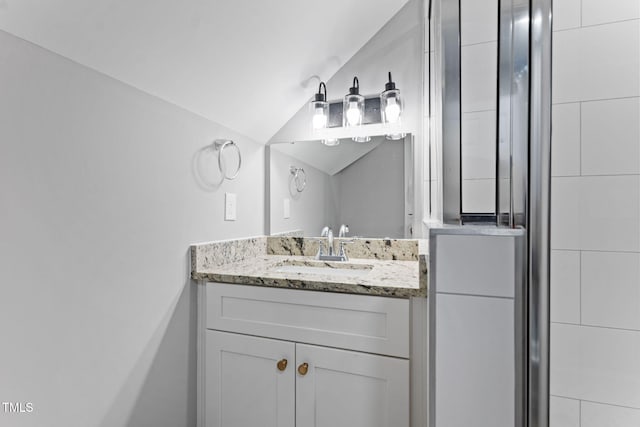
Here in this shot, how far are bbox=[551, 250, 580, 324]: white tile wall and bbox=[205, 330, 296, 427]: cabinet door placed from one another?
860 millimetres

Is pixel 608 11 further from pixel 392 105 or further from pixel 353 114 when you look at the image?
pixel 353 114

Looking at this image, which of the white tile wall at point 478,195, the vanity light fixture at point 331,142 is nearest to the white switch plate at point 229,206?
the vanity light fixture at point 331,142

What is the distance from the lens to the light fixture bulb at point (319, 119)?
68.1 inches

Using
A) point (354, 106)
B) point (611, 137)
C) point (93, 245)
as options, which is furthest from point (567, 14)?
point (93, 245)

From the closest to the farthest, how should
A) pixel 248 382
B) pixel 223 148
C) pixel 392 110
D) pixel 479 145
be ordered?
pixel 479 145
pixel 248 382
pixel 223 148
pixel 392 110

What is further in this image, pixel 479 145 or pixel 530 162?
pixel 479 145

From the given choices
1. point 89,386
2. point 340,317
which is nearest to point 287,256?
point 340,317

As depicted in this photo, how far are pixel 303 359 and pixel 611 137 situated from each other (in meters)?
1.16

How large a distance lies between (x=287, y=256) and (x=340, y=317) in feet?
2.37

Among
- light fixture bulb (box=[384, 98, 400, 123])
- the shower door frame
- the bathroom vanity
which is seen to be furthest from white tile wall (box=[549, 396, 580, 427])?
light fixture bulb (box=[384, 98, 400, 123])

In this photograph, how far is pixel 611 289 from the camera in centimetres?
84

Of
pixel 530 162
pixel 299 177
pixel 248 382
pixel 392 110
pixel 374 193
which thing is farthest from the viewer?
pixel 299 177

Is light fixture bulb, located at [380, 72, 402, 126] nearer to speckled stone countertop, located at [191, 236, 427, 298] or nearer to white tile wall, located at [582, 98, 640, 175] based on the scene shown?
speckled stone countertop, located at [191, 236, 427, 298]

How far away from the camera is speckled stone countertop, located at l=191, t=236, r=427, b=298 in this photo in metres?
1.14
